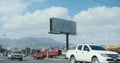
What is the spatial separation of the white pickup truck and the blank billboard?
72.0 meters

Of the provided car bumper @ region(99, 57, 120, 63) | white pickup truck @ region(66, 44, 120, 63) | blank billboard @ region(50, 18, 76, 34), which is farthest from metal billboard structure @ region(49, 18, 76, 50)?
car bumper @ region(99, 57, 120, 63)

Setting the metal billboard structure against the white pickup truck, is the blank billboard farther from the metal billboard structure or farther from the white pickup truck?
the white pickup truck

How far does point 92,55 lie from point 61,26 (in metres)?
80.2

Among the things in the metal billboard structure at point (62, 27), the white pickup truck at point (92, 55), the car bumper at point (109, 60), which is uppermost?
the metal billboard structure at point (62, 27)

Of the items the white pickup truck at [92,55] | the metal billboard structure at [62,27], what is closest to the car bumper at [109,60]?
the white pickup truck at [92,55]

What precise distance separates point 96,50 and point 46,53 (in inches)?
3908

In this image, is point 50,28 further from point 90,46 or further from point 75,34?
point 90,46

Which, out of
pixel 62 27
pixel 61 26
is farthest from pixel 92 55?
pixel 62 27

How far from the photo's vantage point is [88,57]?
27.1 meters

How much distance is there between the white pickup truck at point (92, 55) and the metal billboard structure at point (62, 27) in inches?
2833

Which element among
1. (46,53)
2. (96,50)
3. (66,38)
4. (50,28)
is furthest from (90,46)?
(46,53)

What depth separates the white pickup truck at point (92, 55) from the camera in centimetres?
2538

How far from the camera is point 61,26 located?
349 ft

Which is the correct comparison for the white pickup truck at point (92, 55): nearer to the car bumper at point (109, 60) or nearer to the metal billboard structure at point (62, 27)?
the car bumper at point (109, 60)
